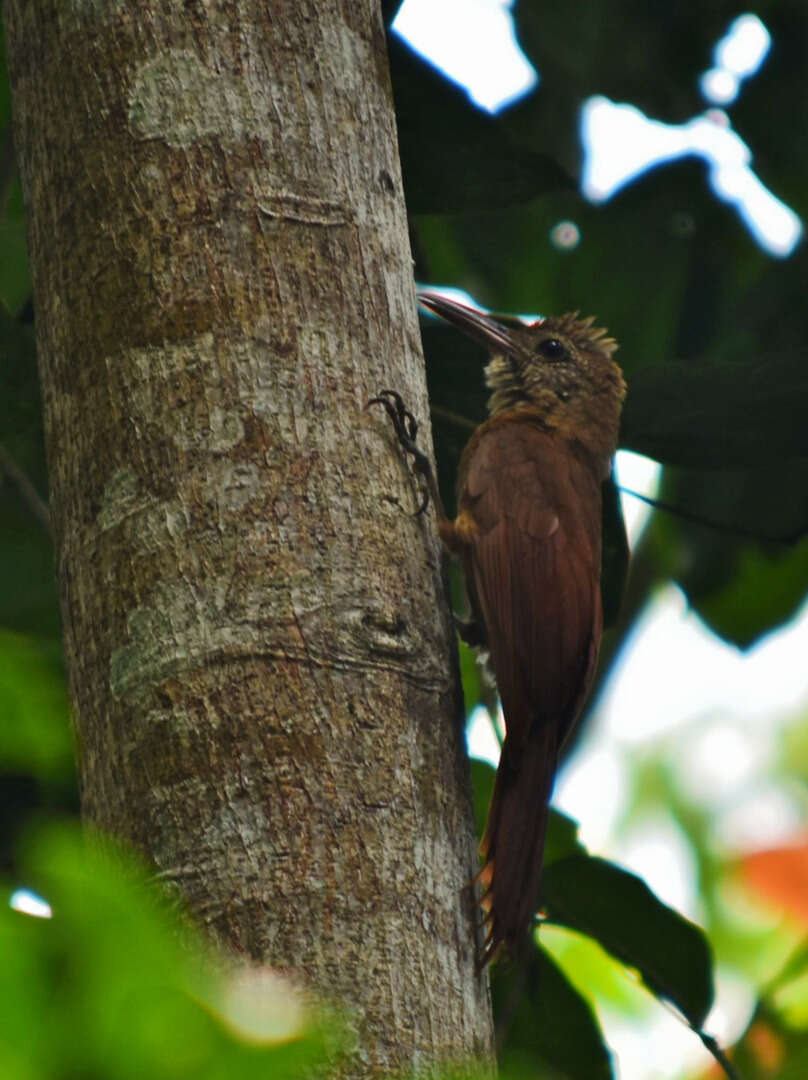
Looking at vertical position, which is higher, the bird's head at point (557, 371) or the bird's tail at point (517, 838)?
the bird's head at point (557, 371)

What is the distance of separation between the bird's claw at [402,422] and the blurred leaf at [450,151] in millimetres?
1028

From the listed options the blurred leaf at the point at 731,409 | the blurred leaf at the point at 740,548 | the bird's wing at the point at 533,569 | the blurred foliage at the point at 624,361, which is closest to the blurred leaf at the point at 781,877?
the blurred foliage at the point at 624,361

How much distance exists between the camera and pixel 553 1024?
3078 millimetres

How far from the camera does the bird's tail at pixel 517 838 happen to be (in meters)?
2.29

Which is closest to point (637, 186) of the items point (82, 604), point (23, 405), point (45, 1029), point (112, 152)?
point (23, 405)

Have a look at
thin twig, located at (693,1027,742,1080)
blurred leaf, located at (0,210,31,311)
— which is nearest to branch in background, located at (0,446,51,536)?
blurred leaf, located at (0,210,31,311)

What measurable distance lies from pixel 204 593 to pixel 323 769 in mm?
267

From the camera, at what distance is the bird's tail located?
7.50ft

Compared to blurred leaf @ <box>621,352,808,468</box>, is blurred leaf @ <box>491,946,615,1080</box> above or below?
below

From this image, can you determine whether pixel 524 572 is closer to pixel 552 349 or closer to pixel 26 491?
pixel 26 491

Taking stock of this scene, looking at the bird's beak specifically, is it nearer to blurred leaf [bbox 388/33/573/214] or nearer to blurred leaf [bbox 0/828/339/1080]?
blurred leaf [bbox 388/33/573/214]

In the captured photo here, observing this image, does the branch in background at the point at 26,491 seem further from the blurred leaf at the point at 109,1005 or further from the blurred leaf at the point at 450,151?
the blurred leaf at the point at 109,1005

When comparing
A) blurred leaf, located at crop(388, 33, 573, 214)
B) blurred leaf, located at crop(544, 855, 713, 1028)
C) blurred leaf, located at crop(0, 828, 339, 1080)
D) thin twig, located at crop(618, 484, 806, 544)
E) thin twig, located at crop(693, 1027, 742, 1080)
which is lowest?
blurred leaf, located at crop(0, 828, 339, 1080)

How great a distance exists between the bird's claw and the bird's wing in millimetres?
800
